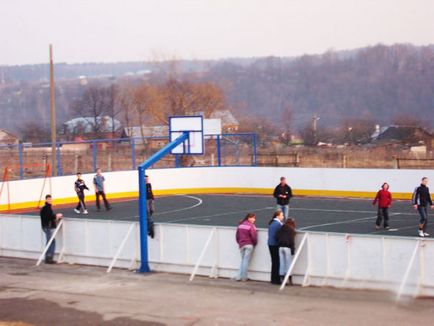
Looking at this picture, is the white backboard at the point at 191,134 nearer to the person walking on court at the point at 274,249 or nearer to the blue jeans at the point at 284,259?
the person walking on court at the point at 274,249

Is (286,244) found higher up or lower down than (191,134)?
lower down

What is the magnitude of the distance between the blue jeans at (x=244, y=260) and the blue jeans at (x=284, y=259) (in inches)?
31.5

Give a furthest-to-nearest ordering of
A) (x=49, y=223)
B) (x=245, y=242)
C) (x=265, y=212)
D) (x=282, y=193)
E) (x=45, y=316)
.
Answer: (x=265, y=212)
(x=282, y=193)
(x=49, y=223)
(x=245, y=242)
(x=45, y=316)

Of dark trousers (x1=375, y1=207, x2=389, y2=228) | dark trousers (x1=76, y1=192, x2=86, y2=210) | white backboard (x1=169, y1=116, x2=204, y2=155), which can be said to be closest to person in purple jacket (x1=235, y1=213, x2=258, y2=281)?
white backboard (x1=169, y1=116, x2=204, y2=155)

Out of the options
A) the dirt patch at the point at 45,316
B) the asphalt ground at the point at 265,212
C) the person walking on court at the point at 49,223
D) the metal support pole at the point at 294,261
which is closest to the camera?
the dirt patch at the point at 45,316

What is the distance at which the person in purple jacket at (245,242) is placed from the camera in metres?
18.3

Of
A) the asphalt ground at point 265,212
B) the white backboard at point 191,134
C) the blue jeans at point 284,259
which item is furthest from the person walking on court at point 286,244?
the asphalt ground at point 265,212

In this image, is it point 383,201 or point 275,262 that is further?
point 383,201

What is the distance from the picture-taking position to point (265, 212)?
32.0 metres

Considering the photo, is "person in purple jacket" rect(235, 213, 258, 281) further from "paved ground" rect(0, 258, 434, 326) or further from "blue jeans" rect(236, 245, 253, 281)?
"paved ground" rect(0, 258, 434, 326)

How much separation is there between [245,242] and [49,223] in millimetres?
5937

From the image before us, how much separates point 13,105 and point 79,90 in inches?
577

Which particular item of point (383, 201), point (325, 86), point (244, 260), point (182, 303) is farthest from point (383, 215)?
point (325, 86)

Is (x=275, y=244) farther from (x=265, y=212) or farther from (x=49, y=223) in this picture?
(x=265, y=212)
